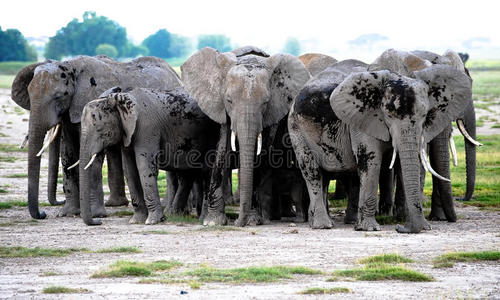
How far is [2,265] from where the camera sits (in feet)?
32.7

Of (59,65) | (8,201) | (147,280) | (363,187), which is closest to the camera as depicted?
(147,280)

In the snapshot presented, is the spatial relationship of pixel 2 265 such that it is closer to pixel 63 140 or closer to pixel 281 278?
pixel 281 278

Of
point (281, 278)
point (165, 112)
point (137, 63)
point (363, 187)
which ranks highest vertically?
point (137, 63)

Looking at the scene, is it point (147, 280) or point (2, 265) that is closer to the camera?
point (147, 280)

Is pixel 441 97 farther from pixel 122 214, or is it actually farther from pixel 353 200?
pixel 122 214

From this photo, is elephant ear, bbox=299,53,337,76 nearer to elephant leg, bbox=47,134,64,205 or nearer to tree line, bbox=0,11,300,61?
elephant leg, bbox=47,134,64,205

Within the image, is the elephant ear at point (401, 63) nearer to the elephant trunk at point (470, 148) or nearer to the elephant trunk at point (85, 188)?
the elephant trunk at point (470, 148)

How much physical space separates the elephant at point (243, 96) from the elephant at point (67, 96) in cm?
181

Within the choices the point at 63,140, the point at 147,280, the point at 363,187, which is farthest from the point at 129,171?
the point at 147,280

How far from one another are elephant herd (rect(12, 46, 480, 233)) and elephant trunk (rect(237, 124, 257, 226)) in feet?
0.05

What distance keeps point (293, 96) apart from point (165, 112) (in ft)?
6.36

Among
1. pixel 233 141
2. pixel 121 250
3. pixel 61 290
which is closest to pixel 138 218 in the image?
pixel 233 141

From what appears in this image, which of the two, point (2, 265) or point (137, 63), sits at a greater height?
point (137, 63)

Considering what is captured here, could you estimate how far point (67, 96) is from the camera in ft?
48.9
